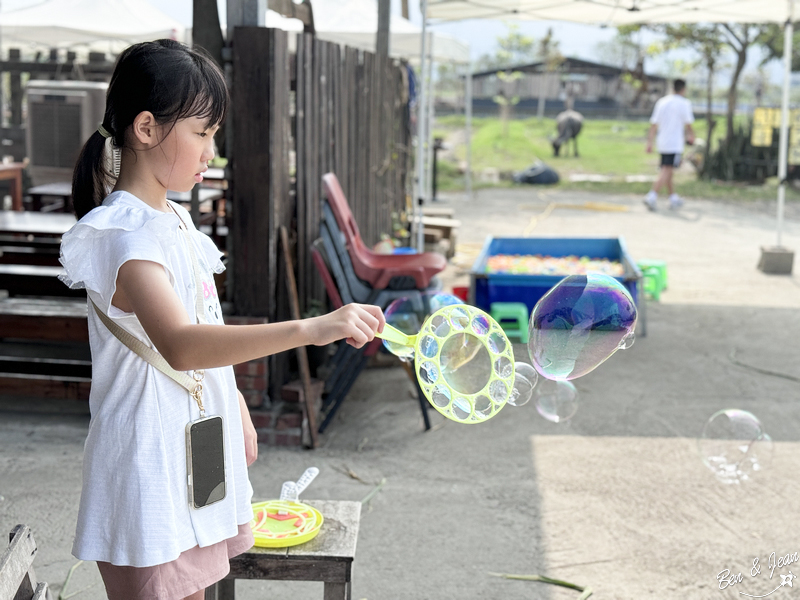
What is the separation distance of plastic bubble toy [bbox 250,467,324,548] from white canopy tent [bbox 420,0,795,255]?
5870 millimetres

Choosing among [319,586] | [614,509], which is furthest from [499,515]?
[319,586]

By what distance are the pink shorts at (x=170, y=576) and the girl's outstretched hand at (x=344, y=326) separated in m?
0.57

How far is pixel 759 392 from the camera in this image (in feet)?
17.6

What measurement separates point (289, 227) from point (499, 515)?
80.0 inches

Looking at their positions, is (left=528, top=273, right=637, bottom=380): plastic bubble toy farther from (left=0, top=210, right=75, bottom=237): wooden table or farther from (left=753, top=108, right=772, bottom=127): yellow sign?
(left=753, top=108, right=772, bottom=127): yellow sign

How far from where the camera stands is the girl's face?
5.41ft

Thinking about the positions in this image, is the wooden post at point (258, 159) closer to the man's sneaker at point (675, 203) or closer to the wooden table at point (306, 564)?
the wooden table at point (306, 564)

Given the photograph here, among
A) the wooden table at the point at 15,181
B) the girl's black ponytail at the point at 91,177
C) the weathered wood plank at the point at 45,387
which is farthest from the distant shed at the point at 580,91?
the girl's black ponytail at the point at 91,177

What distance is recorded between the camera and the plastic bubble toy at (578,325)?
2.43 m

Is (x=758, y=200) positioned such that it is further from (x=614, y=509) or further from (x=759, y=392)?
(x=614, y=509)

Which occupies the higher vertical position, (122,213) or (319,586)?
(122,213)

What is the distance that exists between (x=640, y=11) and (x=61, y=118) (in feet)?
20.3

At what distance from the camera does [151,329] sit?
154 centimetres

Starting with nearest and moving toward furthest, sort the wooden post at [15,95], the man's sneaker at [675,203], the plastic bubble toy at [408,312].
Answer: the plastic bubble toy at [408,312] → the wooden post at [15,95] → the man's sneaker at [675,203]
